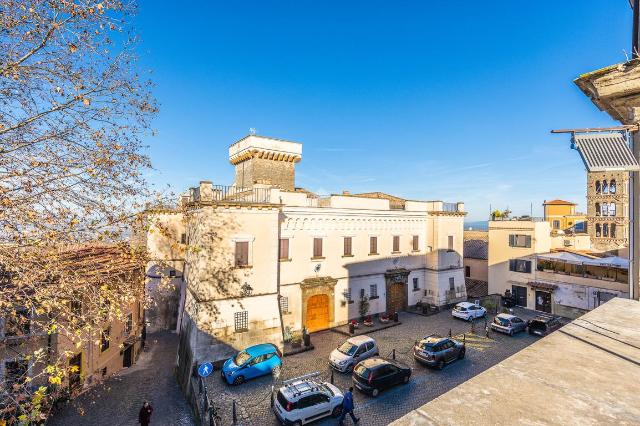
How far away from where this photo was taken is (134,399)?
17.9 m

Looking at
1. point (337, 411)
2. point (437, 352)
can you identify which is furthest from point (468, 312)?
point (337, 411)

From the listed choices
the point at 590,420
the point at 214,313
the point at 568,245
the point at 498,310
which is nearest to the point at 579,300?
the point at 498,310

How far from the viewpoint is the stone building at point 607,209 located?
56625 millimetres

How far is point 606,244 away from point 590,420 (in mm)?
74117

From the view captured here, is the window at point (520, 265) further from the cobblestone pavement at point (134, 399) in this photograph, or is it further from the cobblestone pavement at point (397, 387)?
the cobblestone pavement at point (134, 399)

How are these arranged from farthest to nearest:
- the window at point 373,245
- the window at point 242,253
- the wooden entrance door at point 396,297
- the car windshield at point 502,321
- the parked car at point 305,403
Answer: the wooden entrance door at point 396,297, the window at point 373,245, the car windshield at point 502,321, the window at point 242,253, the parked car at point 305,403

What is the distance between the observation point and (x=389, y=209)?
29094 mm

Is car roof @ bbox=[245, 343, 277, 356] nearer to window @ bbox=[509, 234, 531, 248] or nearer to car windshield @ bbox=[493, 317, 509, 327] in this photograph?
car windshield @ bbox=[493, 317, 509, 327]

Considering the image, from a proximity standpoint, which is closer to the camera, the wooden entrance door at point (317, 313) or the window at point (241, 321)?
the window at point (241, 321)

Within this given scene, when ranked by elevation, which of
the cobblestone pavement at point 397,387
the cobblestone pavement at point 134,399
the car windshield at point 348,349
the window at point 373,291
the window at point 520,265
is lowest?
the cobblestone pavement at point 134,399

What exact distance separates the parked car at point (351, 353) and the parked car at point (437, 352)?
2.64m

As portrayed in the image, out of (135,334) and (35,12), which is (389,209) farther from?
(35,12)

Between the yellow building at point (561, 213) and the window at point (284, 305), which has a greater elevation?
the yellow building at point (561, 213)

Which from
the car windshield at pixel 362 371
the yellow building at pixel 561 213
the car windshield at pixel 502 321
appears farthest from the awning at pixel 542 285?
the yellow building at pixel 561 213
